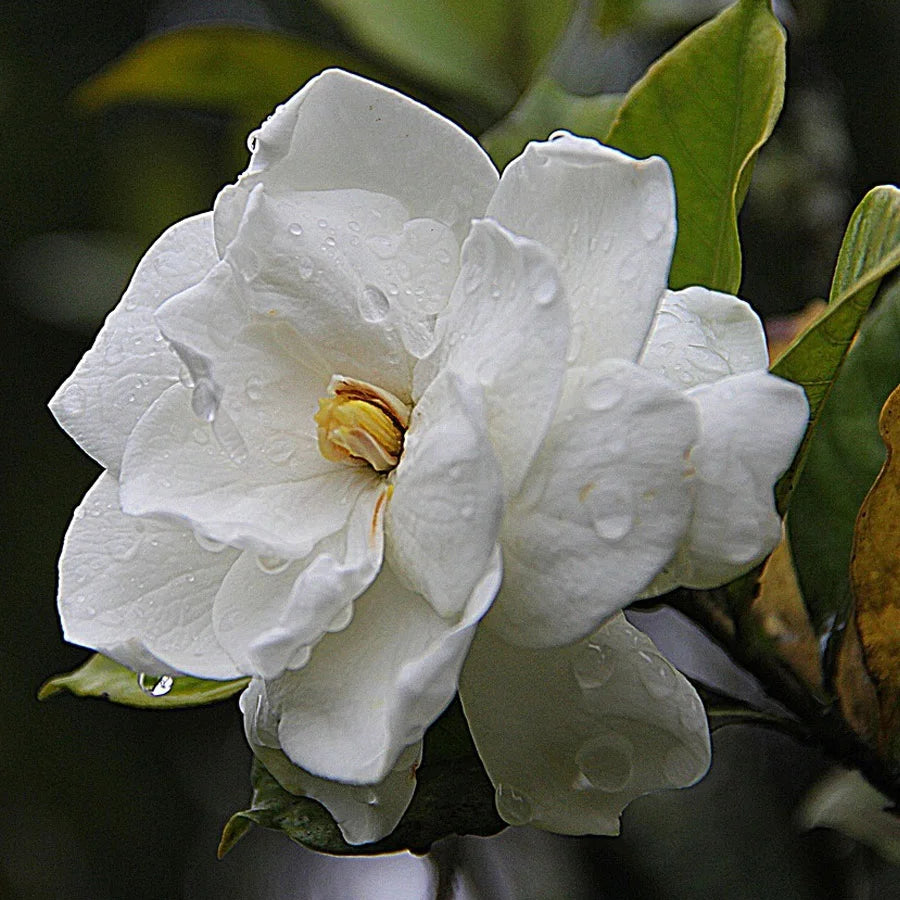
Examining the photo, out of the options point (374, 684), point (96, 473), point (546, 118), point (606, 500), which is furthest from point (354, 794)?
point (96, 473)

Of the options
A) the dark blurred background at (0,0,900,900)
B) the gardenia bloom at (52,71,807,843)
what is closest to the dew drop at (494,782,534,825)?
the gardenia bloom at (52,71,807,843)

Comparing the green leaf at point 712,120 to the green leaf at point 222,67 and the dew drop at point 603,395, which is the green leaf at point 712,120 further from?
the green leaf at point 222,67

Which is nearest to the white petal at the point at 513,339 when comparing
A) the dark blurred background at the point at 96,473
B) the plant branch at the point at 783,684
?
the plant branch at the point at 783,684

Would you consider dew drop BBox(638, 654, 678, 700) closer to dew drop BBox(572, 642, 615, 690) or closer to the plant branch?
dew drop BBox(572, 642, 615, 690)

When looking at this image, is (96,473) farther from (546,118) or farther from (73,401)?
(73,401)

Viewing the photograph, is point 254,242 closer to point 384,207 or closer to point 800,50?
point 384,207
